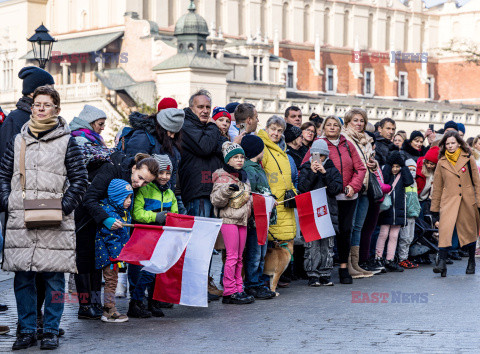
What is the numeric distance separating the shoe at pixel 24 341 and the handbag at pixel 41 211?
0.86m

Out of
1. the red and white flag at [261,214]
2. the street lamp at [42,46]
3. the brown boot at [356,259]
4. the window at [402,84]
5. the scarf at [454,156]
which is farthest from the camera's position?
the window at [402,84]

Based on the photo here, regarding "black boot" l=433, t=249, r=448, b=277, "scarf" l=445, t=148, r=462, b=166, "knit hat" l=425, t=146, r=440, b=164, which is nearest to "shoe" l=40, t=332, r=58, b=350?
"black boot" l=433, t=249, r=448, b=277

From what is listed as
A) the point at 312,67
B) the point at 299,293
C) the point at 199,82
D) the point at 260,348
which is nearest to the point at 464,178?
the point at 299,293

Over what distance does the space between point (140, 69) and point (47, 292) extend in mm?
53735

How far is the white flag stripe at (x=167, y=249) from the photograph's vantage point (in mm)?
8852

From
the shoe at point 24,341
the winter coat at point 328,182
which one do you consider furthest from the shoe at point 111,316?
the winter coat at point 328,182

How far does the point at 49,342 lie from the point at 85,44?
5859cm

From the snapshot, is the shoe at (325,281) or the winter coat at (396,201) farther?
the winter coat at (396,201)

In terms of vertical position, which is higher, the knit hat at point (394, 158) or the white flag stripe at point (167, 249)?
the knit hat at point (394, 158)

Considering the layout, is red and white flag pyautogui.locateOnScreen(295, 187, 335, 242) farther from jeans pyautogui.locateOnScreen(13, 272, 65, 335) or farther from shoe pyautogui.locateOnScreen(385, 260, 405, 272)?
jeans pyautogui.locateOnScreen(13, 272, 65, 335)

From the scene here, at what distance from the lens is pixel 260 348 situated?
748cm

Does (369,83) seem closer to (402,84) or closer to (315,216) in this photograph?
(402,84)

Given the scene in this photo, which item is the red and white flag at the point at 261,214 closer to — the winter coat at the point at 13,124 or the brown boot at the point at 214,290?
the brown boot at the point at 214,290

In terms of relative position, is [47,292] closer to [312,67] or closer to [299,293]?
[299,293]
